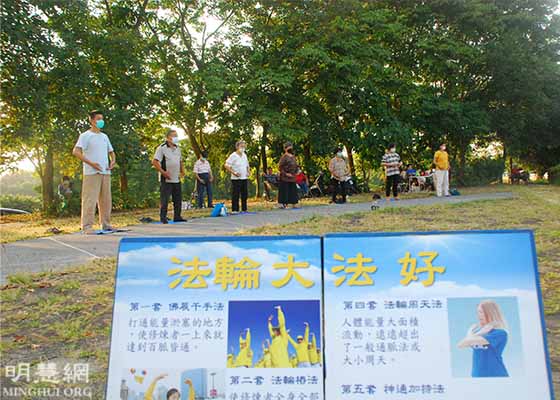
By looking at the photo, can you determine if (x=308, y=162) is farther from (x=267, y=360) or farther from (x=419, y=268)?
(x=267, y=360)

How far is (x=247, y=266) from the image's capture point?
83.2 inches

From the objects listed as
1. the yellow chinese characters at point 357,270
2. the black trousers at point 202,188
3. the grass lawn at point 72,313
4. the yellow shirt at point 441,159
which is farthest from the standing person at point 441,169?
the yellow chinese characters at point 357,270

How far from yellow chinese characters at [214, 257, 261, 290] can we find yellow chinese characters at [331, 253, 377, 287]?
322mm

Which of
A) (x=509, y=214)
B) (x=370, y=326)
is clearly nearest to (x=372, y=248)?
(x=370, y=326)

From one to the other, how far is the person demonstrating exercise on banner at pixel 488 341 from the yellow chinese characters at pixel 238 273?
84cm

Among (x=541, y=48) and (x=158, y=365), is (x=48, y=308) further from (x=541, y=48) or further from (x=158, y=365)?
(x=541, y=48)

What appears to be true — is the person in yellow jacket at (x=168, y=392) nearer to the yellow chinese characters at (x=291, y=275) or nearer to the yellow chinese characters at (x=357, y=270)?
the yellow chinese characters at (x=291, y=275)

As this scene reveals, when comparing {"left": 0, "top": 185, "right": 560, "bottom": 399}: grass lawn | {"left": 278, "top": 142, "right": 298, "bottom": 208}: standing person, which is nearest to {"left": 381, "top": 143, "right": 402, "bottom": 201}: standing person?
{"left": 278, "top": 142, "right": 298, "bottom": 208}: standing person

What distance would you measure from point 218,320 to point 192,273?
227 millimetres

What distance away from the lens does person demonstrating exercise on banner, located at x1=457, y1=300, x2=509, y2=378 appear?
1.91 meters

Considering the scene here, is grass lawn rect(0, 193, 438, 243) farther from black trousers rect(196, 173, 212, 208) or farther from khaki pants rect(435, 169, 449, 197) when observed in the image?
khaki pants rect(435, 169, 449, 197)

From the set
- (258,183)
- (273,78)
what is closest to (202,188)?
(273,78)

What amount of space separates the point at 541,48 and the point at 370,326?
30071 millimetres

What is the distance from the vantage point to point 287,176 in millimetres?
12898
